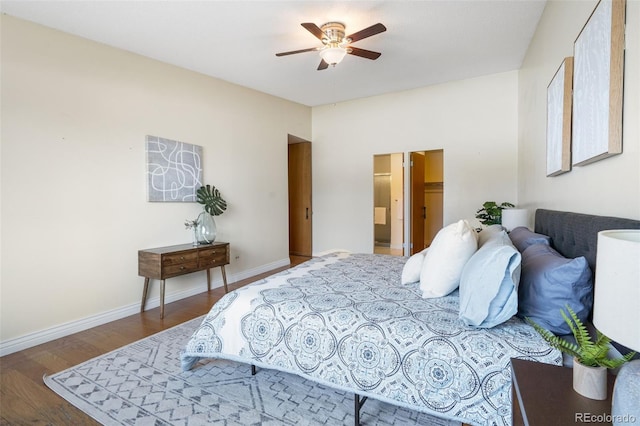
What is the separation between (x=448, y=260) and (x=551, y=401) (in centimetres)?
95

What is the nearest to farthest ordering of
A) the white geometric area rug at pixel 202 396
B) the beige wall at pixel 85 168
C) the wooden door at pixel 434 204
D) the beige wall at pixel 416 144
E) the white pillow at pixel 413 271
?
the white geometric area rug at pixel 202 396, the white pillow at pixel 413 271, the beige wall at pixel 85 168, the beige wall at pixel 416 144, the wooden door at pixel 434 204

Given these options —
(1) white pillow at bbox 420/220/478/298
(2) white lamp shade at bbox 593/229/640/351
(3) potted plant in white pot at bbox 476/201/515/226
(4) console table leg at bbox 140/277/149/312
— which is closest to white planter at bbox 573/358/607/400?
(2) white lamp shade at bbox 593/229/640/351

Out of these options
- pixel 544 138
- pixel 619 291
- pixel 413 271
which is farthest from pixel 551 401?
pixel 544 138

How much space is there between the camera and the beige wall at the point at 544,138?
1188 millimetres

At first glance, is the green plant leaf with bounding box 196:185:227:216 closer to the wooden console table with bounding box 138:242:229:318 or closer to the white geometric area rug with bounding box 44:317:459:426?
the wooden console table with bounding box 138:242:229:318

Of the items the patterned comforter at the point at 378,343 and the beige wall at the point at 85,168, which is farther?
the beige wall at the point at 85,168

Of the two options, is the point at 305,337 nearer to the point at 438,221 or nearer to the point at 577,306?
the point at 577,306

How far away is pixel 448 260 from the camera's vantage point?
179 cm

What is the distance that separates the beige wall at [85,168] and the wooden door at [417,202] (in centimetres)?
301

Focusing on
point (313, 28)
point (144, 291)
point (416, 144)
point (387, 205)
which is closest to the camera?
point (313, 28)

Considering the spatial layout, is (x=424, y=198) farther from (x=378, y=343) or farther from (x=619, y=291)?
(x=619, y=291)

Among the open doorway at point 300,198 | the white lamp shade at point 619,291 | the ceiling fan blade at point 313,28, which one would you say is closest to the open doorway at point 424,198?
the open doorway at point 300,198

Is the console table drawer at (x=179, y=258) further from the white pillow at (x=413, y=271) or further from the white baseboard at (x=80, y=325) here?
the white pillow at (x=413, y=271)

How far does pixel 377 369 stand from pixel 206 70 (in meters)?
3.95
